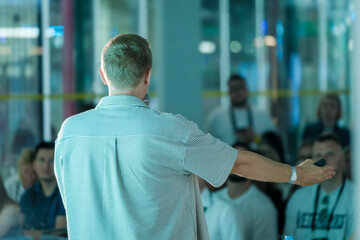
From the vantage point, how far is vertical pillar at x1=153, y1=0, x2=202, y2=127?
196 inches

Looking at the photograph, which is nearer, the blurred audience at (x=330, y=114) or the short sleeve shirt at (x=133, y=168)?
the short sleeve shirt at (x=133, y=168)

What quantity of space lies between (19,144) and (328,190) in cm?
393

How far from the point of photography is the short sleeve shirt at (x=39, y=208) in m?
4.50

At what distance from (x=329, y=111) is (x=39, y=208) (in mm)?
2889

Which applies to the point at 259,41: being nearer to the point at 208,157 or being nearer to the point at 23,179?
the point at 23,179

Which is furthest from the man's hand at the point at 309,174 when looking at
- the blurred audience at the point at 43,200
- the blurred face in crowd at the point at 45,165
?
the blurred face in crowd at the point at 45,165

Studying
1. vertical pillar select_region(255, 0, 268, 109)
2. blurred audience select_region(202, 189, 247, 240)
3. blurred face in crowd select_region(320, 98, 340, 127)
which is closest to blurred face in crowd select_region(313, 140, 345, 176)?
blurred audience select_region(202, 189, 247, 240)

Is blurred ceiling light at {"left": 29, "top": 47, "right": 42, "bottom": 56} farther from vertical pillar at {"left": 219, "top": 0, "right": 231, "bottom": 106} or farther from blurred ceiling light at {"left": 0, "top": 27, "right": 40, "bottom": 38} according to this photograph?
vertical pillar at {"left": 219, "top": 0, "right": 231, "bottom": 106}

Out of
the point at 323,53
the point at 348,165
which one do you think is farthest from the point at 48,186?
the point at 323,53

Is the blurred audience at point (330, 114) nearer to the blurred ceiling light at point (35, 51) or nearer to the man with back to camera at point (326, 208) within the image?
the man with back to camera at point (326, 208)

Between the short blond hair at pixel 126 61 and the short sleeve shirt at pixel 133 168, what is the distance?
0.20 feet

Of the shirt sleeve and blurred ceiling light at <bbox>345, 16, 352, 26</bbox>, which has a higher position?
blurred ceiling light at <bbox>345, 16, 352, 26</bbox>

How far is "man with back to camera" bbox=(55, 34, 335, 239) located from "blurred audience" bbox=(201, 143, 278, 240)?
178 cm

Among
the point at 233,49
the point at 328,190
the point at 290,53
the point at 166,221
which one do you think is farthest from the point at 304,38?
the point at 166,221
